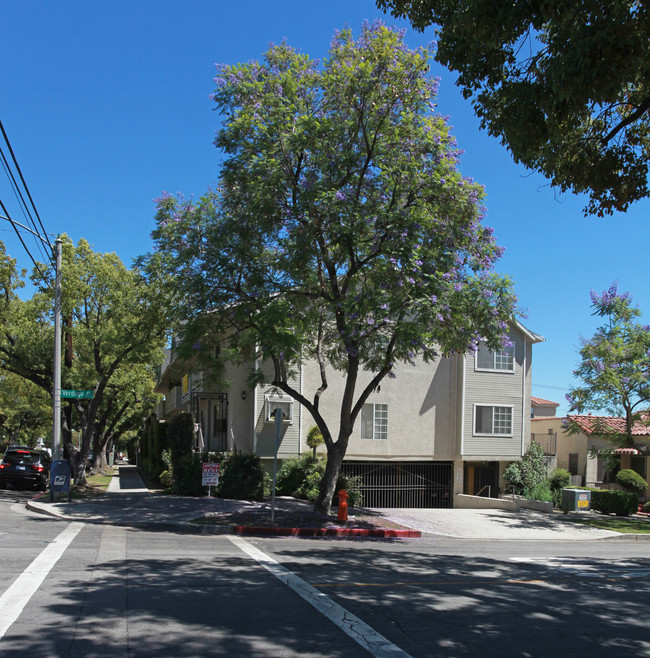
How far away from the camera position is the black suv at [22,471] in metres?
23.8

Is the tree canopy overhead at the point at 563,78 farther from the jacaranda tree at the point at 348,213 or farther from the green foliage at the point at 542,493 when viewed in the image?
the green foliage at the point at 542,493

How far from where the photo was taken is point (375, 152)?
15820mm

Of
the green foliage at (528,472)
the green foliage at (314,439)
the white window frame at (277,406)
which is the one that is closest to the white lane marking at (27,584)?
the white window frame at (277,406)

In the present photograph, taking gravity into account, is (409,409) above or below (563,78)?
below

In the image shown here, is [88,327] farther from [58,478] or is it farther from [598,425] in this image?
[598,425]

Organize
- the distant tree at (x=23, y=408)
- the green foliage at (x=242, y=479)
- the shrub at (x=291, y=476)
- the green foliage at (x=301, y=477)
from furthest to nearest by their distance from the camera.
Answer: the distant tree at (x=23, y=408)
the shrub at (x=291, y=476)
the green foliage at (x=301, y=477)
the green foliage at (x=242, y=479)

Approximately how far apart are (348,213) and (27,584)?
9.90 metres

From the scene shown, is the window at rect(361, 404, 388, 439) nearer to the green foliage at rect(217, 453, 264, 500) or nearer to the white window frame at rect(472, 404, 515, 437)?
the white window frame at rect(472, 404, 515, 437)

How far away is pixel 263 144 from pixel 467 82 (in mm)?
7886

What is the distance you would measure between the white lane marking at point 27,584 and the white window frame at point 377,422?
1514cm

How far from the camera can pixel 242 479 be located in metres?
21.2

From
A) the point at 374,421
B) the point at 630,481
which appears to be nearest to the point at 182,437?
the point at 374,421

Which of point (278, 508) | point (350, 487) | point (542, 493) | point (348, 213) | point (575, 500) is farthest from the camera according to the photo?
point (542, 493)

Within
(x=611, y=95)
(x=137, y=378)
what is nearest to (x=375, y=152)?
(x=611, y=95)
